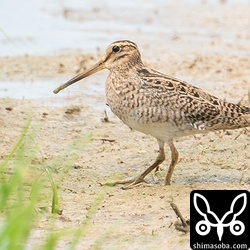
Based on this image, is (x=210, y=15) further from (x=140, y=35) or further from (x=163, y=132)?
(x=163, y=132)

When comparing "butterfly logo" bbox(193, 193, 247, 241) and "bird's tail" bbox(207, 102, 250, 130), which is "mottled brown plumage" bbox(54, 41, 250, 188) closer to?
"bird's tail" bbox(207, 102, 250, 130)

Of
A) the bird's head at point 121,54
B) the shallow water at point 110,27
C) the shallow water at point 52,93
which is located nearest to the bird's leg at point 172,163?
the bird's head at point 121,54

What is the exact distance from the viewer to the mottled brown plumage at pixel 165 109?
7.85 meters

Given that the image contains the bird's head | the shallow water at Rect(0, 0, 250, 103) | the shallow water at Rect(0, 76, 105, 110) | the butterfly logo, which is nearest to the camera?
the butterfly logo

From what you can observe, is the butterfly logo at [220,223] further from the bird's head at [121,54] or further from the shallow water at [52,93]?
the shallow water at [52,93]

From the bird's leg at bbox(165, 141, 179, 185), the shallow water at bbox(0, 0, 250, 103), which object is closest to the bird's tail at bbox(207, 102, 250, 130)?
the bird's leg at bbox(165, 141, 179, 185)

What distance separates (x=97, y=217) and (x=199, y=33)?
761cm

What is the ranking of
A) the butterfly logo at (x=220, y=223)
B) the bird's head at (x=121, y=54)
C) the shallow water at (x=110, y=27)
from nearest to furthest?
1. the butterfly logo at (x=220, y=223)
2. the bird's head at (x=121, y=54)
3. the shallow water at (x=110, y=27)

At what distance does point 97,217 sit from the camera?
7055 millimetres

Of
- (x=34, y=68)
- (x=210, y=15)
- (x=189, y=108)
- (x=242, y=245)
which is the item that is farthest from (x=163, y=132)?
(x=210, y=15)

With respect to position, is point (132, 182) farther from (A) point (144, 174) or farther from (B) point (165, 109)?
(B) point (165, 109)

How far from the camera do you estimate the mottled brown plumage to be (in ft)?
25.7

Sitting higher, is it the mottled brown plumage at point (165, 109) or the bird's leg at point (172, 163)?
the mottled brown plumage at point (165, 109)

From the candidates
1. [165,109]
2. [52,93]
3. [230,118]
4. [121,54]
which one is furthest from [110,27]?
[165,109]
